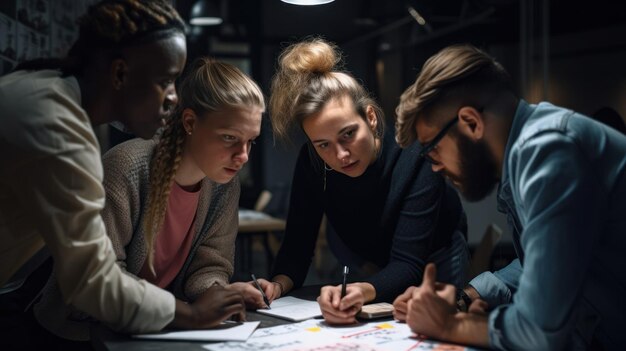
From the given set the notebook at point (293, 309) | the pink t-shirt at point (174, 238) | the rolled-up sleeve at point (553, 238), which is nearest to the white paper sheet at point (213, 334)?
the notebook at point (293, 309)

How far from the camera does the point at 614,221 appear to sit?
4.38ft

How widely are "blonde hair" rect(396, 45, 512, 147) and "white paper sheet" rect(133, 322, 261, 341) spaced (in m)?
0.63

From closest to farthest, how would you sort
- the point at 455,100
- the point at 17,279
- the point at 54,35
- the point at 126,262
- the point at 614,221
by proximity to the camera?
the point at 614,221, the point at 455,100, the point at 126,262, the point at 17,279, the point at 54,35

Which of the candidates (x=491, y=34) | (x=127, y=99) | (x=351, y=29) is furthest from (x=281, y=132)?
(x=351, y=29)

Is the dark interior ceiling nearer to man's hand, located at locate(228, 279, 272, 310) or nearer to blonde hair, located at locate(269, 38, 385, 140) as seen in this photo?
blonde hair, located at locate(269, 38, 385, 140)

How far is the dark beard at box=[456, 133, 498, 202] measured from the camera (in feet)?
4.81

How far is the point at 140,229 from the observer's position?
1.81 metres

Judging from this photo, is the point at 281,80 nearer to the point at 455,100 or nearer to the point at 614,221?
the point at 455,100

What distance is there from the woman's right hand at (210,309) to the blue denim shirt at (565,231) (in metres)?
0.61

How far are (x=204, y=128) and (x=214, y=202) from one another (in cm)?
Answer: 27

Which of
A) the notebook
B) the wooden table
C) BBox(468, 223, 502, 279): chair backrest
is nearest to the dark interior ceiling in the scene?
BBox(468, 223, 502, 279): chair backrest

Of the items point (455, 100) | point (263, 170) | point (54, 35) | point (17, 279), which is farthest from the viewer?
point (263, 170)

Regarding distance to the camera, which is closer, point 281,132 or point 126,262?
point 126,262

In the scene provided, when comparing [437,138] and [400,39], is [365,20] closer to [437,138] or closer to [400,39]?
[400,39]
